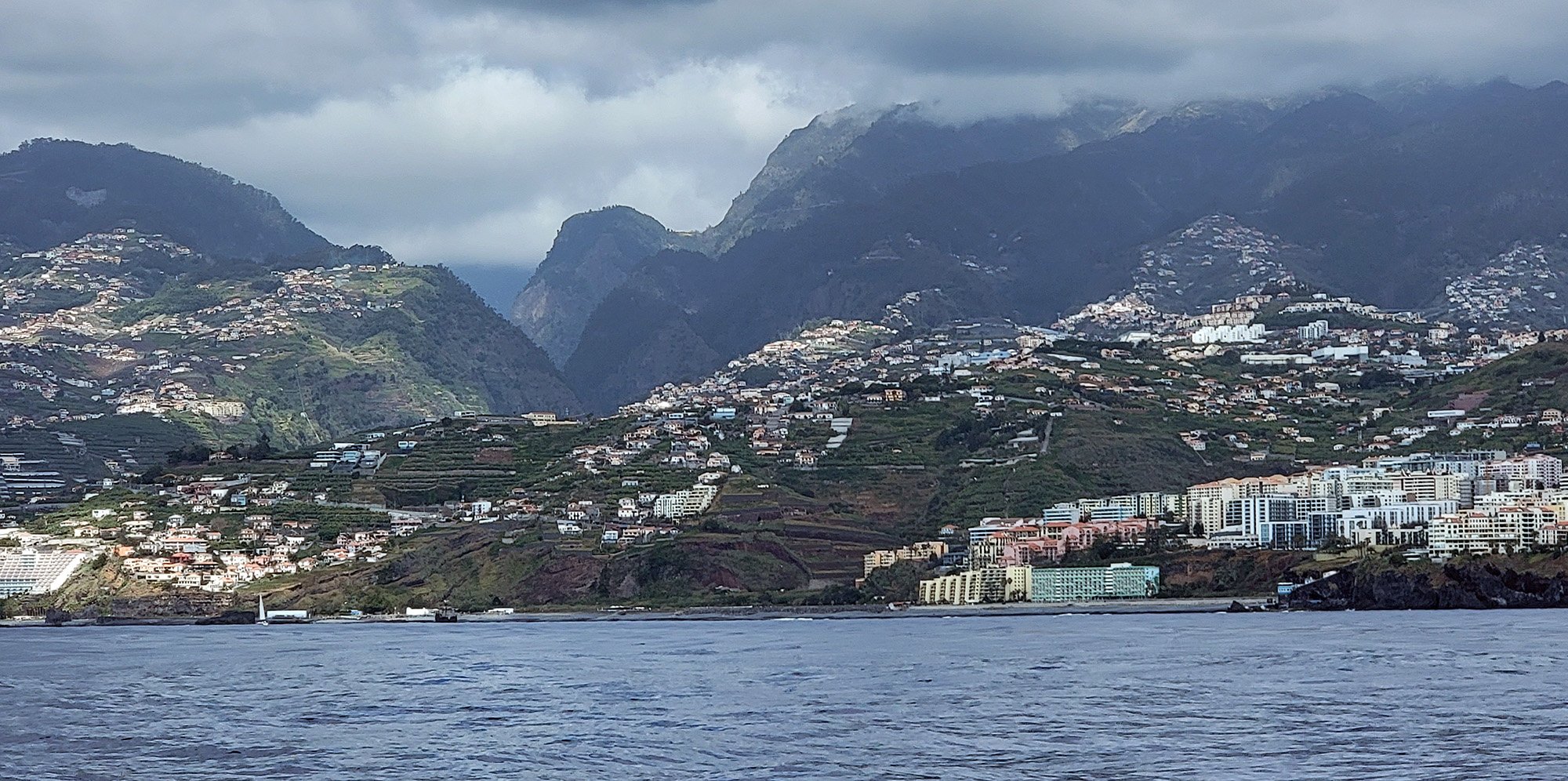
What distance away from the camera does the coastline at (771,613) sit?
12038 centimetres

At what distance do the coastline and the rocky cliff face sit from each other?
3.87 meters

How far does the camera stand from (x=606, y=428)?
7392 inches

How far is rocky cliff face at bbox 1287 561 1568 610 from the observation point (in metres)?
110

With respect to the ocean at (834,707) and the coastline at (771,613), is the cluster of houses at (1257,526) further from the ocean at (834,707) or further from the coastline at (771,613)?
the ocean at (834,707)

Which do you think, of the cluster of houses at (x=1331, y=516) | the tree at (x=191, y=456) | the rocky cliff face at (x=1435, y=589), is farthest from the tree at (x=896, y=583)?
the tree at (x=191, y=456)

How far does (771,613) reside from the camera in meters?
125

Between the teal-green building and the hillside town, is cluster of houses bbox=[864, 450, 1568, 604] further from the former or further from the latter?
the hillside town

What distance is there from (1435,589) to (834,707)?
60334 mm

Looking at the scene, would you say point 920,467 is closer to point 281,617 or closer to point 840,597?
point 840,597

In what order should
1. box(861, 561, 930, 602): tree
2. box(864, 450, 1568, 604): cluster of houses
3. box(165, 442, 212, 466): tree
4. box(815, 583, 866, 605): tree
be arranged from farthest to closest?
box(165, 442, 212, 466): tree → box(861, 561, 930, 602): tree → box(815, 583, 866, 605): tree → box(864, 450, 1568, 604): cluster of houses

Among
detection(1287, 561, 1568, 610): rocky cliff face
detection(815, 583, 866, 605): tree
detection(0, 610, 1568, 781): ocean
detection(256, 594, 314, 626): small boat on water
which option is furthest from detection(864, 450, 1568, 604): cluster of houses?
detection(256, 594, 314, 626): small boat on water

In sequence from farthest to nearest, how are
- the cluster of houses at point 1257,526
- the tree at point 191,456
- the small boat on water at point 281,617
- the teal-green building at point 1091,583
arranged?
the tree at point 191,456, the small boat on water at point 281,617, the teal-green building at point 1091,583, the cluster of houses at point 1257,526

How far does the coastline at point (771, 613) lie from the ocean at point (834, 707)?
68.7 ft

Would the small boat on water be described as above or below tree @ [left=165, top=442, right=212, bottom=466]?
below
